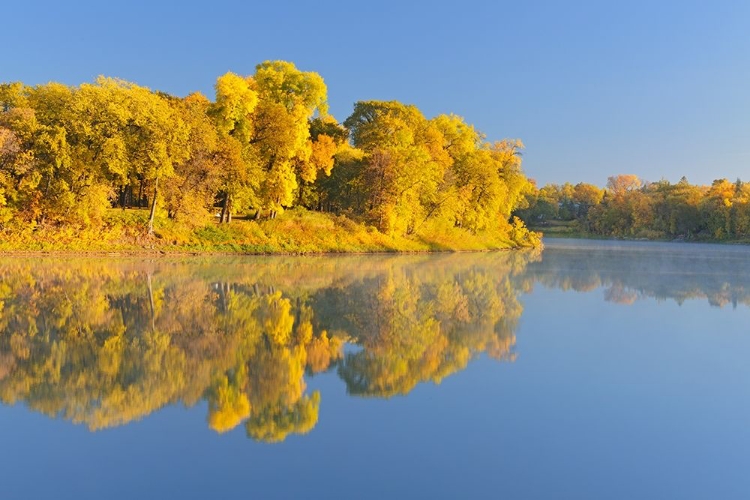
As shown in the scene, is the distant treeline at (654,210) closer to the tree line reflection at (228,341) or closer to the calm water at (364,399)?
the tree line reflection at (228,341)

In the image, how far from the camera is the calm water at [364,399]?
509 centimetres

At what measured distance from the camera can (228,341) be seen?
10.3m

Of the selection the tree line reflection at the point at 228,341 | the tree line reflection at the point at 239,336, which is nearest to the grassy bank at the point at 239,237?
the tree line reflection at the point at 239,336

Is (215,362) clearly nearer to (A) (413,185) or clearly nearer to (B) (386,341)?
(B) (386,341)

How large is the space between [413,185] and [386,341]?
114 feet

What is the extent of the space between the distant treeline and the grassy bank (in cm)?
4578

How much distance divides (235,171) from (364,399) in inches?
1237

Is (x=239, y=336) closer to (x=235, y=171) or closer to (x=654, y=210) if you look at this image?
(x=235, y=171)

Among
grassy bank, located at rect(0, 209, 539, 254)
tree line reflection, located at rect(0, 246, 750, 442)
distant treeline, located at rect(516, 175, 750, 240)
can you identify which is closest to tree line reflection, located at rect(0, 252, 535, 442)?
tree line reflection, located at rect(0, 246, 750, 442)

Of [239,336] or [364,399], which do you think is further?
[239,336]

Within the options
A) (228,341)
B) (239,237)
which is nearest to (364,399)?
(228,341)

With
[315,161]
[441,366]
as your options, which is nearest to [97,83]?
[315,161]

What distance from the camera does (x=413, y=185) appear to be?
147 feet

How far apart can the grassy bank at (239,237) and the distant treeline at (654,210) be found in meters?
45.8
